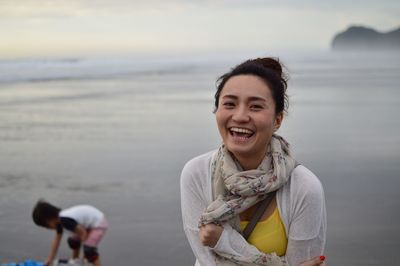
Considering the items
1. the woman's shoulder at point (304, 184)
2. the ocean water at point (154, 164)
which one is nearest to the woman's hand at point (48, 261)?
the ocean water at point (154, 164)

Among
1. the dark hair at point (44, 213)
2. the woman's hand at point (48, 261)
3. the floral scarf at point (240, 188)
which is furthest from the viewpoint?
the dark hair at point (44, 213)

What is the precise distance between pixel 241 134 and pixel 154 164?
20.0ft

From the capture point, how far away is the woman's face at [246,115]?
2178mm

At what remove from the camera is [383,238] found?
5.60 metres

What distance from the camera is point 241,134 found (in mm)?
2197

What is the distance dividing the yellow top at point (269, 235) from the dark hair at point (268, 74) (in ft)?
1.37

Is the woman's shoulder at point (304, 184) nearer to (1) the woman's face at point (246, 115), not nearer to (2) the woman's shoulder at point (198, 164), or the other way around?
(1) the woman's face at point (246, 115)

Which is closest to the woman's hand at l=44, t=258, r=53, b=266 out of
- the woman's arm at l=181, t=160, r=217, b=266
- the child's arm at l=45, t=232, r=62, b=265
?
the child's arm at l=45, t=232, r=62, b=265

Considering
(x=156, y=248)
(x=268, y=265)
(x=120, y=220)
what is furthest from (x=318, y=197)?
(x=120, y=220)

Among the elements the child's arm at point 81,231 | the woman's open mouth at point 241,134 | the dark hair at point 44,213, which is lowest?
the child's arm at point 81,231

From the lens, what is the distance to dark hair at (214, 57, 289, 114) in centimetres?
221

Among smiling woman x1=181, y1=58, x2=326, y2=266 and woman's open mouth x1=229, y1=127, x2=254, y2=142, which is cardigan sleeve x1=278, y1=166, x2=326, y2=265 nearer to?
smiling woman x1=181, y1=58, x2=326, y2=266

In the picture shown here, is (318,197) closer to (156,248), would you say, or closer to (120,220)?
(156,248)

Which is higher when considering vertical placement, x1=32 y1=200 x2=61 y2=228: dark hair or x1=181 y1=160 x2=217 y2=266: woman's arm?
x1=181 y1=160 x2=217 y2=266: woman's arm
